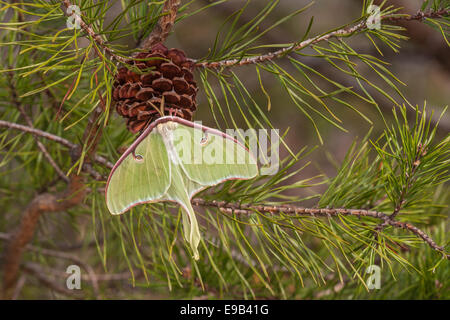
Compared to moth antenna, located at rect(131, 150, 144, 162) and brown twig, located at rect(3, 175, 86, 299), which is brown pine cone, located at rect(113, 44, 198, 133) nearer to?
moth antenna, located at rect(131, 150, 144, 162)

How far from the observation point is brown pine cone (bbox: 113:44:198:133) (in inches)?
15.3

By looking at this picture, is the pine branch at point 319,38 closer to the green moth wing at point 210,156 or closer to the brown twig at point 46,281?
the green moth wing at point 210,156

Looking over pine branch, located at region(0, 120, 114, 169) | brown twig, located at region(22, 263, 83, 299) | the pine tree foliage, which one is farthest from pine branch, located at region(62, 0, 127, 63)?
brown twig, located at region(22, 263, 83, 299)

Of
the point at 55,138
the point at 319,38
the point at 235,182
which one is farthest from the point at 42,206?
the point at 319,38

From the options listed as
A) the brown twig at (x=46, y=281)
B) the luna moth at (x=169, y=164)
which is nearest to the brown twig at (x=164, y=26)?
the luna moth at (x=169, y=164)

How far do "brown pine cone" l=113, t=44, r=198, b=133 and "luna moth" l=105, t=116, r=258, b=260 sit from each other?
3 cm

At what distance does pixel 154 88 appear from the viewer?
394 millimetres

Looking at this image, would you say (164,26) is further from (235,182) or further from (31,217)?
(31,217)

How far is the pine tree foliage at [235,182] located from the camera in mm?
407

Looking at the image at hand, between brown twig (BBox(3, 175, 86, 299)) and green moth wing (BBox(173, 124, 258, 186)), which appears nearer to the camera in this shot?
green moth wing (BBox(173, 124, 258, 186))

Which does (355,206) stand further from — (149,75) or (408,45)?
(408,45)

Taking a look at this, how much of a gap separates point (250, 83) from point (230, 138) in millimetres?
1465

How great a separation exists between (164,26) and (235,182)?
208 millimetres

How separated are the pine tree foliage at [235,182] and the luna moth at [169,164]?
38 millimetres
